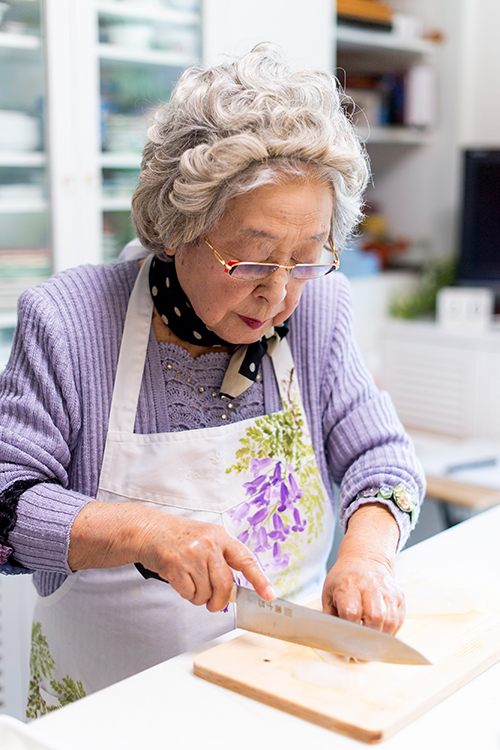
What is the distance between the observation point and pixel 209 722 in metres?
0.77

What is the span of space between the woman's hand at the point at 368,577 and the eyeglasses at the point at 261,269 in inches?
13.4

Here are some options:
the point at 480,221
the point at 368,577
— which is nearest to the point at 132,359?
the point at 368,577

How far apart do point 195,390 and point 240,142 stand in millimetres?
378

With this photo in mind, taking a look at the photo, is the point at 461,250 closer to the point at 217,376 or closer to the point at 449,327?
the point at 449,327

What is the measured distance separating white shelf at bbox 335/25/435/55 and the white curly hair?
206 cm

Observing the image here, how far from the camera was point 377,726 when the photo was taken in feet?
2.39

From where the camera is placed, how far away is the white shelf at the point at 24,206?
86.0 inches

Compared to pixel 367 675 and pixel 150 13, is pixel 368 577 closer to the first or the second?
pixel 367 675

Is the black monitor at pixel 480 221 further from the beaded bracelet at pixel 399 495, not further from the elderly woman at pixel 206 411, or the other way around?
the beaded bracelet at pixel 399 495

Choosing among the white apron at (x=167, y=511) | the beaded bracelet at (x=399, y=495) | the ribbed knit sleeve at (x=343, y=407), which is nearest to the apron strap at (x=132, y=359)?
the white apron at (x=167, y=511)

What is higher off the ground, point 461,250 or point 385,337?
point 461,250

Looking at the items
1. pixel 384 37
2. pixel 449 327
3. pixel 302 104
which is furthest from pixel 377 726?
pixel 384 37

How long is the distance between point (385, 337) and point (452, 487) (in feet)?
3.41

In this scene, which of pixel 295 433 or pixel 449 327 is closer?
pixel 295 433
